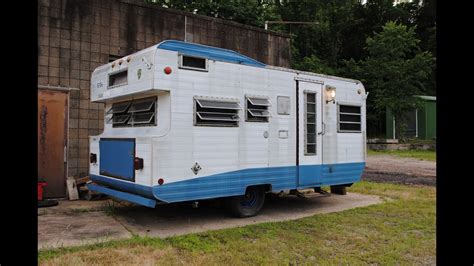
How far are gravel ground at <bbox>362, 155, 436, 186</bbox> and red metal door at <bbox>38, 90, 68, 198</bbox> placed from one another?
9.55 meters

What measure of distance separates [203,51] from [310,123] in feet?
9.51

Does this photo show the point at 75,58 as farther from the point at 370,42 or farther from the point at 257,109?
the point at 370,42

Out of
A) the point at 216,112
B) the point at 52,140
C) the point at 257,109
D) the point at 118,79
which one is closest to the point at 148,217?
the point at 216,112

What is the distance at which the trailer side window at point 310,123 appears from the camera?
8484 mm

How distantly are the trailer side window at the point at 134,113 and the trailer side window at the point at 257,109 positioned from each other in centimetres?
173

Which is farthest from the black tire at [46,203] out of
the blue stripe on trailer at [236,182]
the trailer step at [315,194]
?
the trailer step at [315,194]

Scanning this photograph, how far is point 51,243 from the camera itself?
571 centimetres

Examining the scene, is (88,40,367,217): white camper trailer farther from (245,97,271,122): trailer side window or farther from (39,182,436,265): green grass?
(39,182,436,265): green grass

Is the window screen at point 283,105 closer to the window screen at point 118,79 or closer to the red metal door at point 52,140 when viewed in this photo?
the window screen at point 118,79

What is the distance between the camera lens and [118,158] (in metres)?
7.12

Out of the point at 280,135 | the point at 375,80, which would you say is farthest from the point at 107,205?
the point at 375,80

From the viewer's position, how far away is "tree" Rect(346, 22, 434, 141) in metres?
26.9
